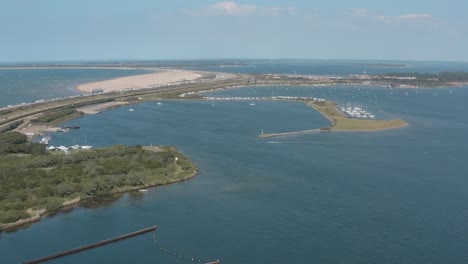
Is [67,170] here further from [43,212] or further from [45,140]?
[45,140]

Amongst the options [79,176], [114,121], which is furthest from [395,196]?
[114,121]

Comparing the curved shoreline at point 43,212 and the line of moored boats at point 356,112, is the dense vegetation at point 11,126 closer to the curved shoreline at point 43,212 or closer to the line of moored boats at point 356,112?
the curved shoreline at point 43,212

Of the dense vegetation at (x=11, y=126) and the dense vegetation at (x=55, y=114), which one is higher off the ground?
the dense vegetation at (x=55, y=114)

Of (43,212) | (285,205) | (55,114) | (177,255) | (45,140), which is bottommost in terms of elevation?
(177,255)

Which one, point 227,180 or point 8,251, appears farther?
point 227,180

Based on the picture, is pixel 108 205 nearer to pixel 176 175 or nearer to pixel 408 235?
pixel 176 175

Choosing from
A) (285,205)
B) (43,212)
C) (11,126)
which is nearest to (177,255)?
(285,205)

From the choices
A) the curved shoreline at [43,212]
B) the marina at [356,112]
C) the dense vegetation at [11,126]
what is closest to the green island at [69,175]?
the curved shoreline at [43,212]
